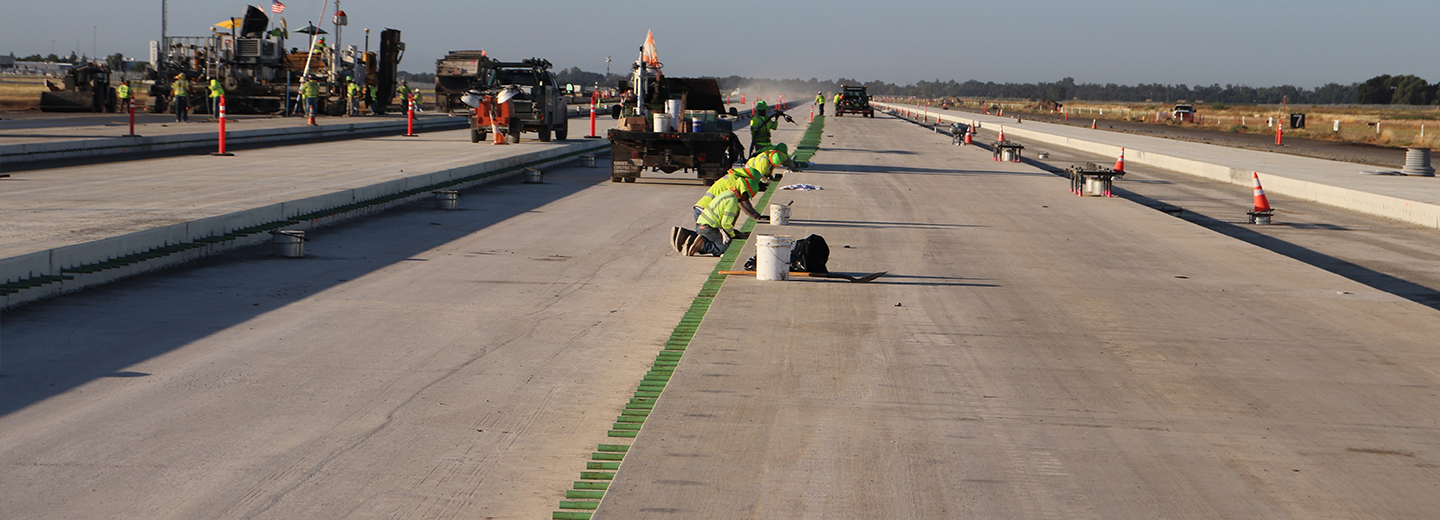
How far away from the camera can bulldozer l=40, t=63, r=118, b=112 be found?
151 ft

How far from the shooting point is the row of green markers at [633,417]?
5082 millimetres

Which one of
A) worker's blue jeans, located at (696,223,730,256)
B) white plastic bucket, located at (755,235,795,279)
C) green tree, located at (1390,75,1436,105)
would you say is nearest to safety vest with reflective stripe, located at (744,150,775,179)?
worker's blue jeans, located at (696,223,730,256)

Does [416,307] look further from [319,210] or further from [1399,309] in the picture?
[1399,309]

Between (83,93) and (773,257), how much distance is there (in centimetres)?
4427

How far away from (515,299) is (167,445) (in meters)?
4.53

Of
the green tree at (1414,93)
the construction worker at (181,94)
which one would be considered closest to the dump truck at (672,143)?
the construction worker at (181,94)

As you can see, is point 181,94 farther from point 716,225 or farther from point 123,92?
point 716,225

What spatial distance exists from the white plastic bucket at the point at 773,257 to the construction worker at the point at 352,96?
43.2 meters

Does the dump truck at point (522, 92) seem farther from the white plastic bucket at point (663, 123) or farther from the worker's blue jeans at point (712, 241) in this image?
the worker's blue jeans at point (712, 241)

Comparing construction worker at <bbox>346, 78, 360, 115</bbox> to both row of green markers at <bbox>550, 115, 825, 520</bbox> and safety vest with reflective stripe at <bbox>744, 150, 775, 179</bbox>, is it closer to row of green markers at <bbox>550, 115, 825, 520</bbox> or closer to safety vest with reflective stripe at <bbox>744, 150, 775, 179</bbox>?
safety vest with reflective stripe at <bbox>744, 150, 775, 179</bbox>

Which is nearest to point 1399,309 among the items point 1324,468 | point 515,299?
point 1324,468

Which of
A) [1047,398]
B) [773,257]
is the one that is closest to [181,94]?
[773,257]

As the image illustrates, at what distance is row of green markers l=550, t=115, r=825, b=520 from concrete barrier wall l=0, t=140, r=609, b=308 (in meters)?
4.98

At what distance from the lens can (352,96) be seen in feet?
166
